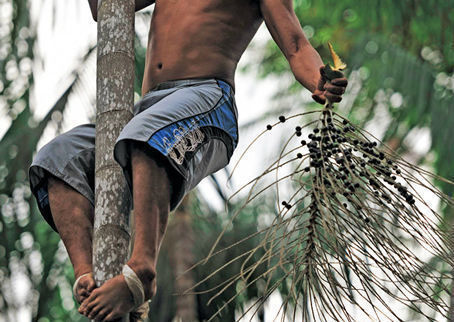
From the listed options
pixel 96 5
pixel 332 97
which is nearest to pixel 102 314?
pixel 332 97

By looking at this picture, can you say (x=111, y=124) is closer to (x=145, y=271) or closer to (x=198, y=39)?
(x=145, y=271)

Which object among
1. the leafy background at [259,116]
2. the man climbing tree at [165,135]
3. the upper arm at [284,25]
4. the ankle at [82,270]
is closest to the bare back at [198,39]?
the man climbing tree at [165,135]

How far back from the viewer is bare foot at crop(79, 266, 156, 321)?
2.60m

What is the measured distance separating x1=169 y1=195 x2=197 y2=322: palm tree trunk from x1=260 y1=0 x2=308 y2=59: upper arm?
486cm

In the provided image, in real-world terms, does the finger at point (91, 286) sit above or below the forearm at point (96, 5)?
below

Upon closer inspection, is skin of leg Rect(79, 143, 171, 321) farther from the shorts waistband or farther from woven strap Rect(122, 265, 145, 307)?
the shorts waistband

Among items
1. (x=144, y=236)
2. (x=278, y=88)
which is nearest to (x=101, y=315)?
(x=144, y=236)

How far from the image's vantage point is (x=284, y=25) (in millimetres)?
3279

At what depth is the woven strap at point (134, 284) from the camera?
264cm

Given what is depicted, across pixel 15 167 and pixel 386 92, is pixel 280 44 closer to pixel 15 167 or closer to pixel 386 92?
pixel 386 92

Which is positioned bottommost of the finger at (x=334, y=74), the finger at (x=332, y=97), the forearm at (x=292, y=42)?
the finger at (x=332, y=97)

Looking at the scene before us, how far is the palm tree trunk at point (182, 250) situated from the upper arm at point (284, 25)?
4864mm

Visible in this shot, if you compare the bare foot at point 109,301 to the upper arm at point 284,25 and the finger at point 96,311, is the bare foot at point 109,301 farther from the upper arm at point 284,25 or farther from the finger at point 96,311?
the upper arm at point 284,25

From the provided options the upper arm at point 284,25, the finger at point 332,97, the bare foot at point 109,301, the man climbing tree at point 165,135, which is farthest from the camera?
the upper arm at point 284,25
